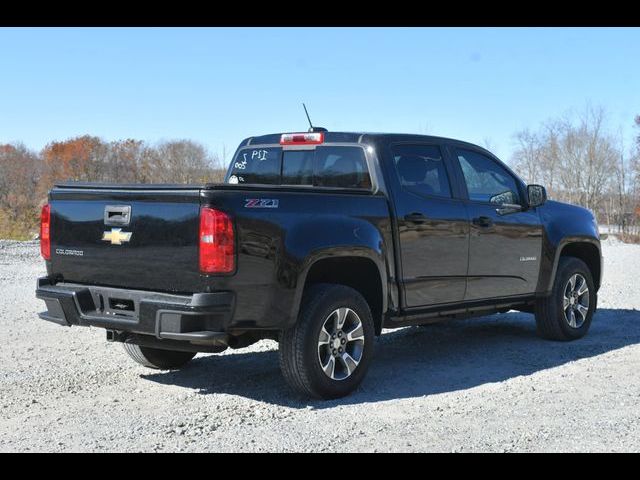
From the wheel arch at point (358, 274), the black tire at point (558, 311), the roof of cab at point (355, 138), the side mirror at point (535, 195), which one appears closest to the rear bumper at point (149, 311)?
the wheel arch at point (358, 274)

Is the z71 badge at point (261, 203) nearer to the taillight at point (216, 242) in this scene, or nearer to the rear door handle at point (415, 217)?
the taillight at point (216, 242)

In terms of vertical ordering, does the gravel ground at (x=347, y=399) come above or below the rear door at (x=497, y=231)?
below

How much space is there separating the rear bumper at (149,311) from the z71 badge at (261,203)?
0.59 metres

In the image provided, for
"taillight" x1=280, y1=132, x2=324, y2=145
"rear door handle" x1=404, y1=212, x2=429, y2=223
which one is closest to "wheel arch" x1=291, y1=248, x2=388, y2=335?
"rear door handle" x1=404, y1=212, x2=429, y2=223

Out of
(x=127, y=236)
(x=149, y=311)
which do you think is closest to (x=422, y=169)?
(x=127, y=236)

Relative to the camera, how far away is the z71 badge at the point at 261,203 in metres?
5.16

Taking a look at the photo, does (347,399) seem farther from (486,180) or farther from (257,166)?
(486,180)

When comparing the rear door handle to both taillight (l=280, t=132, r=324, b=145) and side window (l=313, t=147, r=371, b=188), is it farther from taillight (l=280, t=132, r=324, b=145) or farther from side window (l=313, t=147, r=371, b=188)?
taillight (l=280, t=132, r=324, b=145)

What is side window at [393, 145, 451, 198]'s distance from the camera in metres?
6.54

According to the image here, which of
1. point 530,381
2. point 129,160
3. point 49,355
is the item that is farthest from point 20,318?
point 129,160

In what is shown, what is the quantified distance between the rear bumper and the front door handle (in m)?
2.74

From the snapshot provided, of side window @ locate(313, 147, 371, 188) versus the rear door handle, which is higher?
side window @ locate(313, 147, 371, 188)

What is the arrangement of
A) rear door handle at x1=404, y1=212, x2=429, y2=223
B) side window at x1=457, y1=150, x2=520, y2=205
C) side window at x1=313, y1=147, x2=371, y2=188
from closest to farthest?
rear door handle at x1=404, y1=212, x2=429, y2=223, side window at x1=313, y1=147, x2=371, y2=188, side window at x1=457, y1=150, x2=520, y2=205

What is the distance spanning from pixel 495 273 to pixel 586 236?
168 centimetres
